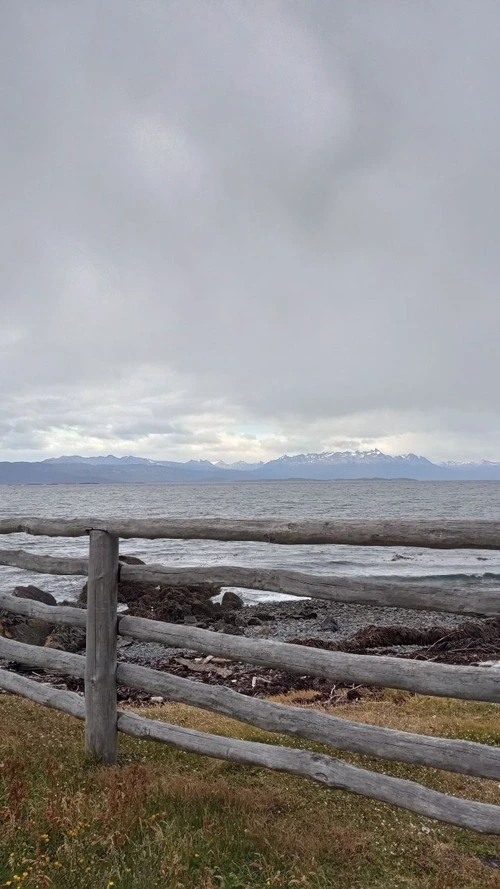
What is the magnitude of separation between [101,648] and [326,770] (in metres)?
2.21

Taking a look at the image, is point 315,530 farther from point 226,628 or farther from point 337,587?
point 226,628

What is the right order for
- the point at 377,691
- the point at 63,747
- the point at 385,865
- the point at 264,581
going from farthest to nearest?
1. the point at 377,691
2. the point at 63,747
3. the point at 264,581
4. the point at 385,865

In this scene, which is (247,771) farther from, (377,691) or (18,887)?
(377,691)

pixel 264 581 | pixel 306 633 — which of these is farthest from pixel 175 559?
pixel 264 581

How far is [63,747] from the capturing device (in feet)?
18.7

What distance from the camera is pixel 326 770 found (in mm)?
4562

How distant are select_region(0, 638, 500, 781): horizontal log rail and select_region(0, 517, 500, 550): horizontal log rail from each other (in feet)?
4.13

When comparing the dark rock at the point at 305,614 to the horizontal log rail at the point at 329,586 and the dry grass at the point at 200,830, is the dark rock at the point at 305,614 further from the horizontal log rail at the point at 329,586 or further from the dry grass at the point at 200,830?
the horizontal log rail at the point at 329,586

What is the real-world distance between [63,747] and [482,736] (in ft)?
16.1

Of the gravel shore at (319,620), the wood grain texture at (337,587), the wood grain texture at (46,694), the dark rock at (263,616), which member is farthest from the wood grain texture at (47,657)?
the dark rock at (263,616)

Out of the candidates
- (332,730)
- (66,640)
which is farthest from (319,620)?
(332,730)

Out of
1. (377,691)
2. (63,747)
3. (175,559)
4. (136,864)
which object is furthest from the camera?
(175,559)

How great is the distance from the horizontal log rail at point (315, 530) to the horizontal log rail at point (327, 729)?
1.26 meters

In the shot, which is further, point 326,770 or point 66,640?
point 66,640
